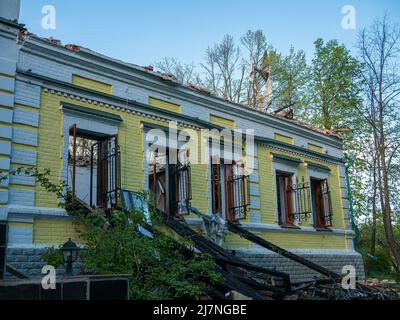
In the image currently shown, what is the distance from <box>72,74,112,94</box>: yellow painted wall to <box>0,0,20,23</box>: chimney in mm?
1498

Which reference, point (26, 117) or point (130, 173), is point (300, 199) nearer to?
point (130, 173)

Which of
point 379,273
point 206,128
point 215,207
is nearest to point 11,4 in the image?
point 206,128

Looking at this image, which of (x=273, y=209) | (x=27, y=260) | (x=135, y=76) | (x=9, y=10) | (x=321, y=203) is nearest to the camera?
(x=27, y=260)

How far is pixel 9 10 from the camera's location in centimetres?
835

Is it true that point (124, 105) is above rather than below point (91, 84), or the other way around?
below

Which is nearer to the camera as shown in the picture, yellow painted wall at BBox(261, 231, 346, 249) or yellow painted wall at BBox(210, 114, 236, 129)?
yellow painted wall at BBox(210, 114, 236, 129)

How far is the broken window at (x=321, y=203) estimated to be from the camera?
47.4ft

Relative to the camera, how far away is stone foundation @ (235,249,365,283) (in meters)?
11.7

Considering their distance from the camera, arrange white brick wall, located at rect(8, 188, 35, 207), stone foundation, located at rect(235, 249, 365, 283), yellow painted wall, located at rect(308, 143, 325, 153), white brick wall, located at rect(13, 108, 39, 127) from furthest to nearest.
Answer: yellow painted wall, located at rect(308, 143, 325, 153), stone foundation, located at rect(235, 249, 365, 283), white brick wall, located at rect(13, 108, 39, 127), white brick wall, located at rect(8, 188, 35, 207)

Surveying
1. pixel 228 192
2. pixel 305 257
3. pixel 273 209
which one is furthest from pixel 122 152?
pixel 305 257

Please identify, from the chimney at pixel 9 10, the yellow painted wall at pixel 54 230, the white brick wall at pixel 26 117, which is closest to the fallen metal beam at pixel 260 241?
the yellow painted wall at pixel 54 230

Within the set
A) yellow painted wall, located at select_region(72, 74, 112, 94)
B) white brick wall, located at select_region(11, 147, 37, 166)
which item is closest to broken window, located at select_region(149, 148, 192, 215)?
yellow painted wall, located at select_region(72, 74, 112, 94)

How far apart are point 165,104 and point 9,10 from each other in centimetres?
386

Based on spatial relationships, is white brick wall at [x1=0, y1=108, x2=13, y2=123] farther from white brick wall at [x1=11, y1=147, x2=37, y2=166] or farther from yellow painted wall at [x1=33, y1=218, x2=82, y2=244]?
yellow painted wall at [x1=33, y1=218, x2=82, y2=244]
